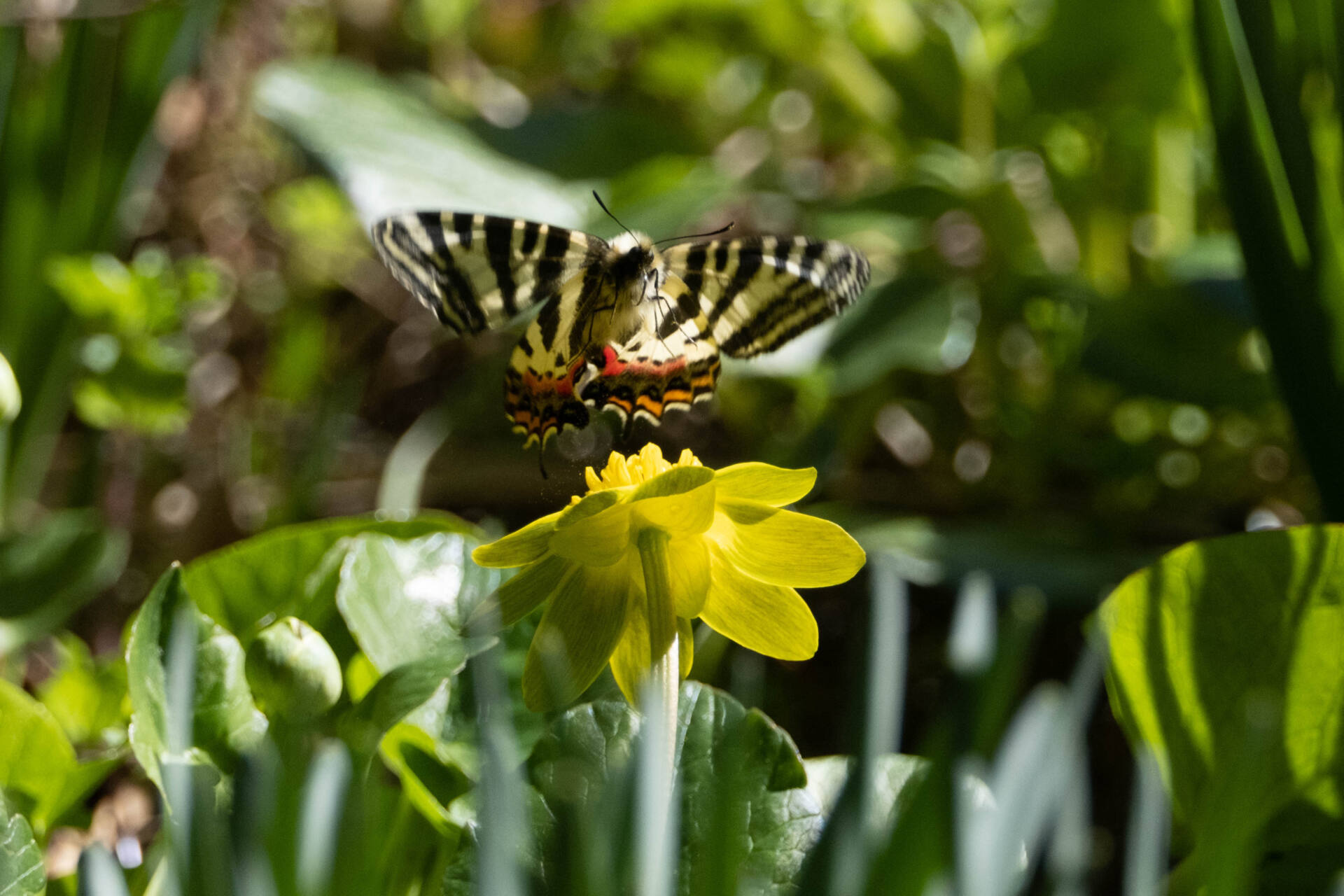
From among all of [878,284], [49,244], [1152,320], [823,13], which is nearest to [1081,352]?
[1152,320]

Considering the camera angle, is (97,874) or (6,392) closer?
(97,874)

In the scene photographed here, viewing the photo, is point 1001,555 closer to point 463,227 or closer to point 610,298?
point 610,298

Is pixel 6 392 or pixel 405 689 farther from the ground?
pixel 405 689

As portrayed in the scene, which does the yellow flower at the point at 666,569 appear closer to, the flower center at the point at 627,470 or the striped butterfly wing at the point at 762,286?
the flower center at the point at 627,470

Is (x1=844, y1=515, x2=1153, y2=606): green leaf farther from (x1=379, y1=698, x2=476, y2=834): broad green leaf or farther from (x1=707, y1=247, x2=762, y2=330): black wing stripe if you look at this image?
(x1=379, y1=698, x2=476, y2=834): broad green leaf

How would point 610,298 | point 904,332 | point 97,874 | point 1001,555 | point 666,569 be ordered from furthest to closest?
point 904,332, point 1001,555, point 610,298, point 666,569, point 97,874

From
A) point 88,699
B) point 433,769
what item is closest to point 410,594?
point 433,769

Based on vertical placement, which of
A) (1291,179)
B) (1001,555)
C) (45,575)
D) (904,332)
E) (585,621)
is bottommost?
(45,575)
